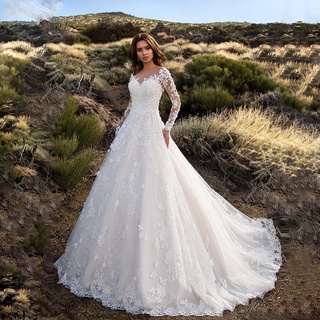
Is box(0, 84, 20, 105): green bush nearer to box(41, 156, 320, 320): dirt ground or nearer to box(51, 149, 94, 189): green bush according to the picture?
box(51, 149, 94, 189): green bush

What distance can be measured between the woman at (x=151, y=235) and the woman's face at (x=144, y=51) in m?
0.01

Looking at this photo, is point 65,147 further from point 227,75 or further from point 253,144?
point 227,75

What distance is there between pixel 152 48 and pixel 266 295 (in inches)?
115

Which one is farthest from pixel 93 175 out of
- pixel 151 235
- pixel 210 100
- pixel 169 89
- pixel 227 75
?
pixel 227 75

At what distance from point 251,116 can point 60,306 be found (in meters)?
6.34

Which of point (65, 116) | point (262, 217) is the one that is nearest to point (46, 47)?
point (65, 116)

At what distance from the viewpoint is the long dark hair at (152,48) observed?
487cm

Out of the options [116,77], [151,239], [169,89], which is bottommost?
[116,77]

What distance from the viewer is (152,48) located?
4.91 m

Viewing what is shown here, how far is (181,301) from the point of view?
4.37m

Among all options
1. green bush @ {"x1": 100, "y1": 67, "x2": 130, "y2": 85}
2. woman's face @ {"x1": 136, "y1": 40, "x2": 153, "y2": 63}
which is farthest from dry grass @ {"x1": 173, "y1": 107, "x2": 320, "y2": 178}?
green bush @ {"x1": 100, "y1": 67, "x2": 130, "y2": 85}

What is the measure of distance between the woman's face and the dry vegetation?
7.54ft

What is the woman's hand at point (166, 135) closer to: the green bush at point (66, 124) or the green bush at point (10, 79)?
the green bush at point (66, 124)

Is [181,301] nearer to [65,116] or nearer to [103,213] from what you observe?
[103,213]
